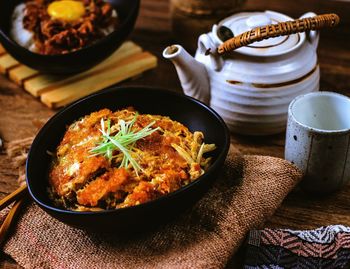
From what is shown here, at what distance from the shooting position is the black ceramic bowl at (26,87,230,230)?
3.70 ft

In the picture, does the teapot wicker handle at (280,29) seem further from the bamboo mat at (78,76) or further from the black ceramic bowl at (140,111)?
the bamboo mat at (78,76)

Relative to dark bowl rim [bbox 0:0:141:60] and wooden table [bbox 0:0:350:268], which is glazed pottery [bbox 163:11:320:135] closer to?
wooden table [bbox 0:0:350:268]

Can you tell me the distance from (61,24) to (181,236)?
921 millimetres

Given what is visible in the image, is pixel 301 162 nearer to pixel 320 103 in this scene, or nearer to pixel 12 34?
pixel 320 103

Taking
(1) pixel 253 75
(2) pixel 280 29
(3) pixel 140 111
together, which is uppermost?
(2) pixel 280 29

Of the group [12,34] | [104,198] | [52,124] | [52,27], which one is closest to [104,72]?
[52,27]

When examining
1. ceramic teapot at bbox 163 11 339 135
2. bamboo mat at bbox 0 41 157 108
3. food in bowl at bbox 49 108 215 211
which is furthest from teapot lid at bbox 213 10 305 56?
bamboo mat at bbox 0 41 157 108

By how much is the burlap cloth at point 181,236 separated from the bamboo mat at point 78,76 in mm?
525

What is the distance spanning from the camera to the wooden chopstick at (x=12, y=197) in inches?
51.7

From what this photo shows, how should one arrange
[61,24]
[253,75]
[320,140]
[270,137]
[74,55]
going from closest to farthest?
[320,140]
[253,75]
[270,137]
[74,55]
[61,24]

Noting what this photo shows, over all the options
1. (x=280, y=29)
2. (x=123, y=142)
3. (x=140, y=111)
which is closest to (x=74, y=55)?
(x=140, y=111)

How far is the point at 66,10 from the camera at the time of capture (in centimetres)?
185

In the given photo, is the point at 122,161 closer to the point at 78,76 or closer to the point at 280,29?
the point at 280,29

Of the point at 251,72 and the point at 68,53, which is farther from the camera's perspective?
the point at 68,53
